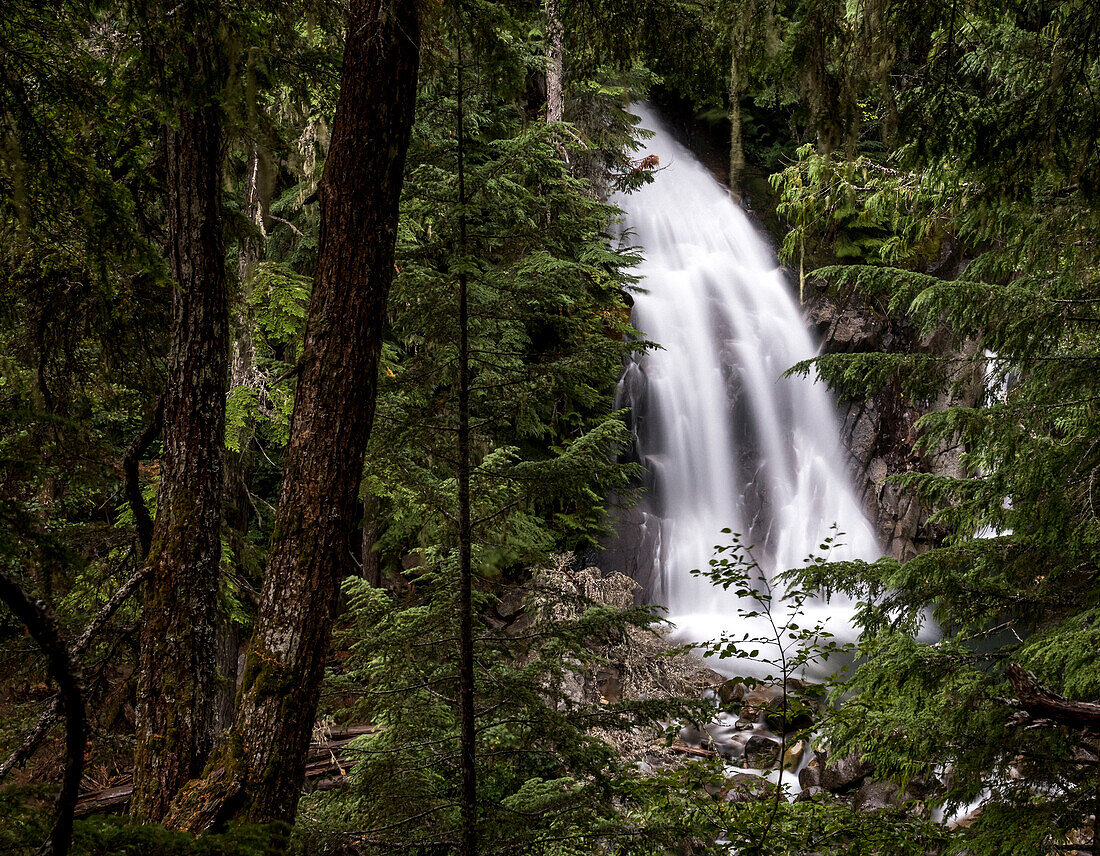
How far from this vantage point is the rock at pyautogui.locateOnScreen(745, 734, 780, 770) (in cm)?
849

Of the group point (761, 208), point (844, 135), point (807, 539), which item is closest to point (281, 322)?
point (844, 135)

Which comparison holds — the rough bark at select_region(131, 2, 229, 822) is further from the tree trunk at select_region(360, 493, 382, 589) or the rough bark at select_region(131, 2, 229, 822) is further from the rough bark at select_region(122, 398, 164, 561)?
the tree trunk at select_region(360, 493, 382, 589)

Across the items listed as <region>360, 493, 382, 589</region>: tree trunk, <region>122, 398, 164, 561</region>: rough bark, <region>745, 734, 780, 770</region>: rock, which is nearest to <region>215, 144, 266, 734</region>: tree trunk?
<region>360, 493, 382, 589</region>: tree trunk

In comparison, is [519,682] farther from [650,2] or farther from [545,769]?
[650,2]

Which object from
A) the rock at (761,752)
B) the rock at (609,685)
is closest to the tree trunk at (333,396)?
the rock at (609,685)

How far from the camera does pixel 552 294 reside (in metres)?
4.24

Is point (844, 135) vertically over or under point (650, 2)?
under

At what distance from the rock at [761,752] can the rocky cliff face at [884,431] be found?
22.0ft

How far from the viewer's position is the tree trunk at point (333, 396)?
120 inches

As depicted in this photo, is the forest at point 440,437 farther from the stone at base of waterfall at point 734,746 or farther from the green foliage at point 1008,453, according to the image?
the stone at base of waterfall at point 734,746

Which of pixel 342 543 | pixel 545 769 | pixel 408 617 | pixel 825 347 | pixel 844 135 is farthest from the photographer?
pixel 825 347

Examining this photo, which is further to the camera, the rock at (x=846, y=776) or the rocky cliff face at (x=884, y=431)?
the rocky cliff face at (x=884, y=431)

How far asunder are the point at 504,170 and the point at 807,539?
12.0 metres

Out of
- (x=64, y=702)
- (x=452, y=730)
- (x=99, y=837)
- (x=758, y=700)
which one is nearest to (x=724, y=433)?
(x=758, y=700)
